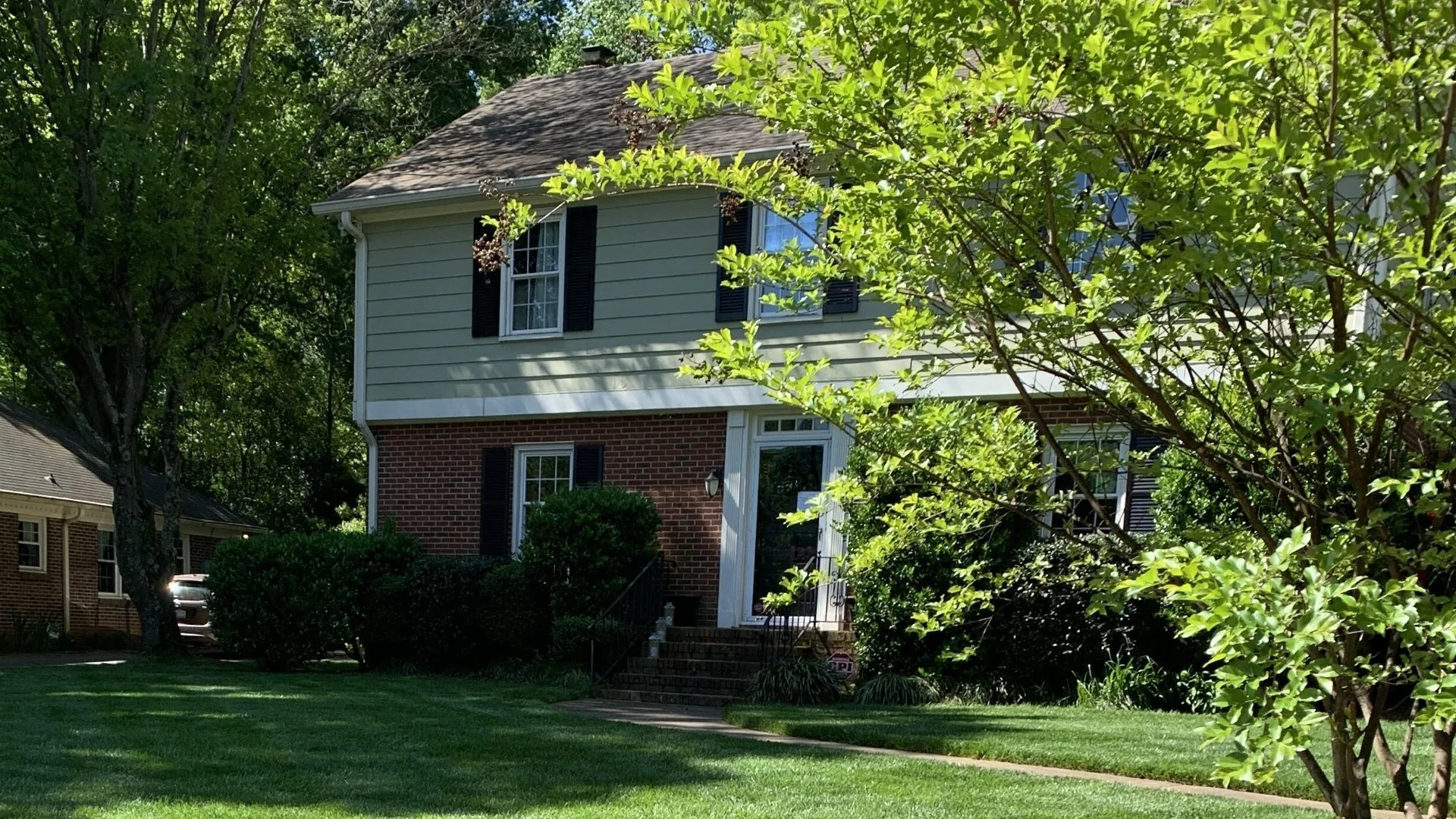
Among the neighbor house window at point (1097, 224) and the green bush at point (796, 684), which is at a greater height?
the neighbor house window at point (1097, 224)

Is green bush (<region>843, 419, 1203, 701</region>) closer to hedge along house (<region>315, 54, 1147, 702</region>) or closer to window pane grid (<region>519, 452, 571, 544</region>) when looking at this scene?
hedge along house (<region>315, 54, 1147, 702</region>)

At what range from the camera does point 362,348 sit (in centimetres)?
1625

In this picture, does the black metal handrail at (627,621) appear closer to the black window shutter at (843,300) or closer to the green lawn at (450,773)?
the green lawn at (450,773)

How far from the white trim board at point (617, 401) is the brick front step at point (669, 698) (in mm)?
2927

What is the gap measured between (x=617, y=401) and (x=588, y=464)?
879 mm

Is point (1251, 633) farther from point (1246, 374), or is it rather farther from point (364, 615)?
point (364, 615)

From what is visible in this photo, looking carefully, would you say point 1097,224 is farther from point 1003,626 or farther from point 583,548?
point 583,548

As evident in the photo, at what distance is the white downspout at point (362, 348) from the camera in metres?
16.3

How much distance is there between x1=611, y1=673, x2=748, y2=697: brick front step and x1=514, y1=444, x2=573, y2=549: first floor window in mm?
2953

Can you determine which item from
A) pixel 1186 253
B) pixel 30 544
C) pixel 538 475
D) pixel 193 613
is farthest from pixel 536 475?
pixel 1186 253

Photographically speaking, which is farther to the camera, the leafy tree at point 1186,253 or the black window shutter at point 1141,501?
the black window shutter at point 1141,501

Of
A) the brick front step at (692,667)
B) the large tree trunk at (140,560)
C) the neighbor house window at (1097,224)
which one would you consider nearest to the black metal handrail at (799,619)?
the brick front step at (692,667)

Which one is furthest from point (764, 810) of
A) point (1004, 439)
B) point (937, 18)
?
point (937, 18)

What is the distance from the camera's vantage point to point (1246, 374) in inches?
146
